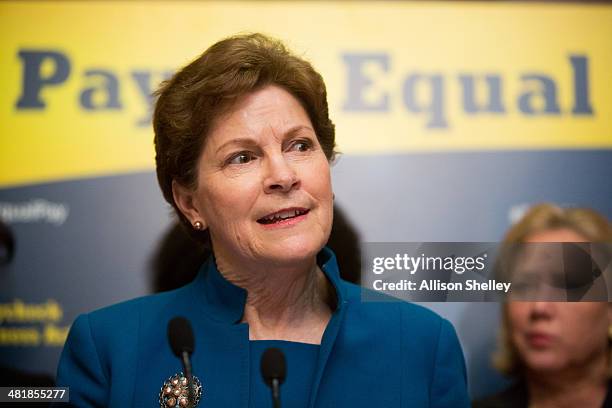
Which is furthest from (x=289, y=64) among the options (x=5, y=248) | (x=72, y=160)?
(x=5, y=248)

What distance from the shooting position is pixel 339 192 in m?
1.98

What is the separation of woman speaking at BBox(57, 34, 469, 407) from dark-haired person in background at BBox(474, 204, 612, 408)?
0.20 m

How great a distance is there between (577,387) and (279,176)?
97cm

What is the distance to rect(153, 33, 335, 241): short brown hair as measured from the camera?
167cm

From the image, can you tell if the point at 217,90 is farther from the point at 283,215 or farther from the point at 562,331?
the point at 562,331

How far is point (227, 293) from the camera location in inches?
67.6

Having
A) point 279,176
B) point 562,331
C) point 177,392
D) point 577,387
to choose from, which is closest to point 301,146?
point 279,176

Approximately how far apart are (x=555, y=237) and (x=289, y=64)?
0.84 metres

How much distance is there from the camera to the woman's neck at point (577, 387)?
70.2 inches

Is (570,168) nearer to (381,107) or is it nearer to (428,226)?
(428,226)

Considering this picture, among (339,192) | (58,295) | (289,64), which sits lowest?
(58,295)

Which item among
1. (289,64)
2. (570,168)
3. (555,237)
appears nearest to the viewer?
(289,64)

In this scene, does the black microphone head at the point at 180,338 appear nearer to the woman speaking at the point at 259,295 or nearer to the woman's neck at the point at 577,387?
the woman speaking at the point at 259,295

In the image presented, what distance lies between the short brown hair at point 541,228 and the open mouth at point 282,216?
Answer: 61cm
